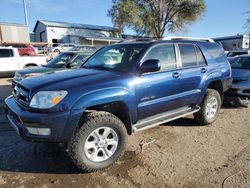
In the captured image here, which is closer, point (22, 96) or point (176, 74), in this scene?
point (22, 96)

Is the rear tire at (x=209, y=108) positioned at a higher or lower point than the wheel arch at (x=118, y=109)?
lower

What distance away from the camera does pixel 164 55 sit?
4258 millimetres

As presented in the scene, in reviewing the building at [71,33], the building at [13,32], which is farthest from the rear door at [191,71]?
the building at [71,33]

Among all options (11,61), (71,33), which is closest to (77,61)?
(11,61)

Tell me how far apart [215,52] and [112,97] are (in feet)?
10.2

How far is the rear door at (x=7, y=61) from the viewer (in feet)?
41.9

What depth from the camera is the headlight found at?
9.83ft

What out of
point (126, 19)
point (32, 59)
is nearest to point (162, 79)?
point (32, 59)

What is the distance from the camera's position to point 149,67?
3697 mm

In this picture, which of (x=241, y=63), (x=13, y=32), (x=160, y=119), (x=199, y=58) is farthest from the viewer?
(x=13, y=32)

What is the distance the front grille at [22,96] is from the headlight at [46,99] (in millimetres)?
178

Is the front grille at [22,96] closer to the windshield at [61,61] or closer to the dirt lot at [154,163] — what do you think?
the dirt lot at [154,163]

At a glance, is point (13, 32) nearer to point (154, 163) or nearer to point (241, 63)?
point (241, 63)

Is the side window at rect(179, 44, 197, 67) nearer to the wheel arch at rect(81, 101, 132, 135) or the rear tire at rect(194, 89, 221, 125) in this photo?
the rear tire at rect(194, 89, 221, 125)
